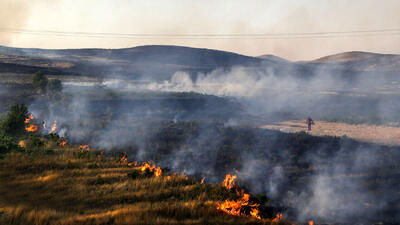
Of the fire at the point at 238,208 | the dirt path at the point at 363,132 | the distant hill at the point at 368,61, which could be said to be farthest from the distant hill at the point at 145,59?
the fire at the point at 238,208

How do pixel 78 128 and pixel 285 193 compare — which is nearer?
pixel 285 193

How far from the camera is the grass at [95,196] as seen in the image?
5.57m

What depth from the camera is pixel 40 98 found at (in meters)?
35.8

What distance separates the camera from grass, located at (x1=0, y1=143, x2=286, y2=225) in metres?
5.57

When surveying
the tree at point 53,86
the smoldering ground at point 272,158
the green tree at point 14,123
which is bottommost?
the smoldering ground at point 272,158

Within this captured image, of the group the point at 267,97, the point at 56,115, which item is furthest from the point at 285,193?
the point at 267,97

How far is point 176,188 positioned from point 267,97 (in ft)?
172

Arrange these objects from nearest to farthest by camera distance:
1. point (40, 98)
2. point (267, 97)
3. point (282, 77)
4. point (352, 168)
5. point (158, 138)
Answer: point (352, 168)
point (158, 138)
point (40, 98)
point (267, 97)
point (282, 77)

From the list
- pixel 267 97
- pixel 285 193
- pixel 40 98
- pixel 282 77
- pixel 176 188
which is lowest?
pixel 285 193

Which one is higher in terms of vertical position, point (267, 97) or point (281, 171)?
point (267, 97)

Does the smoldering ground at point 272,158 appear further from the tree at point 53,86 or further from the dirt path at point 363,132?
the dirt path at point 363,132

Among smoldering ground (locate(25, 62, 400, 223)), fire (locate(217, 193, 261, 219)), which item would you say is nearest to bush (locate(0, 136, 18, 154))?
smoldering ground (locate(25, 62, 400, 223))

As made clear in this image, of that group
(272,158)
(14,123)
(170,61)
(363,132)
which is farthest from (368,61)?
(14,123)

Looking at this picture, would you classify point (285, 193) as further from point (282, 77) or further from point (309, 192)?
point (282, 77)
